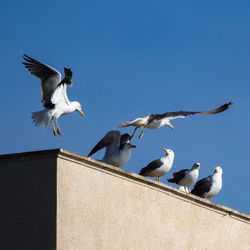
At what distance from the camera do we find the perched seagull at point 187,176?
56.6 feet

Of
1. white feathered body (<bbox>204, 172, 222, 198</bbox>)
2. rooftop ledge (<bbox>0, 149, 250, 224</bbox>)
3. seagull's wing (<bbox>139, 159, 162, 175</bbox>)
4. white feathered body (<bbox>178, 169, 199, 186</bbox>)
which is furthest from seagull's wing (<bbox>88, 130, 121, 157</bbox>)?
white feathered body (<bbox>204, 172, 222, 198</bbox>)

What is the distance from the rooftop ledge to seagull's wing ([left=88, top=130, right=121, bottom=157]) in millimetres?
1600

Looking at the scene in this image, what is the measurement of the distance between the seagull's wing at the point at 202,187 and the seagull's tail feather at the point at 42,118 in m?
Answer: 3.53

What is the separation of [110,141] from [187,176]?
2604mm

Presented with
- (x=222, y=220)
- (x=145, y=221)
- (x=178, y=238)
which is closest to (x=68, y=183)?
(x=145, y=221)

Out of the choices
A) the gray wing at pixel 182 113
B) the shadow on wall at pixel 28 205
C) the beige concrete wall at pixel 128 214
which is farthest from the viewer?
the gray wing at pixel 182 113

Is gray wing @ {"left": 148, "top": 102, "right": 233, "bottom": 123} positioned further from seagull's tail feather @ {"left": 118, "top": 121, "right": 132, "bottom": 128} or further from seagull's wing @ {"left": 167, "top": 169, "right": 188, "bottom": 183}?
seagull's wing @ {"left": 167, "top": 169, "right": 188, "bottom": 183}

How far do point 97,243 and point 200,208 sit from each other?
3297mm

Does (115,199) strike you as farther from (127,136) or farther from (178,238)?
(127,136)

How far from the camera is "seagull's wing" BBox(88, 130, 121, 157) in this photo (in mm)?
15398

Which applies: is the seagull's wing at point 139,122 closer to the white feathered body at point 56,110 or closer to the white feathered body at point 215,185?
the white feathered body at point 56,110

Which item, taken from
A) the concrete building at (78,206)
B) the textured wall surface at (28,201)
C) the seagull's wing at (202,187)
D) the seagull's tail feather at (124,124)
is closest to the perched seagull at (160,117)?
the seagull's tail feather at (124,124)

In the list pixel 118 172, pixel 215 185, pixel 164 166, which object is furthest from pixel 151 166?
pixel 118 172

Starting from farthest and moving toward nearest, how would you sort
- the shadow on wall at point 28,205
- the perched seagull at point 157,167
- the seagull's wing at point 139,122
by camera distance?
the seagull's wing at point 139,122, the perched seagull at point 157,167, the shadow on wall at point 28,205
